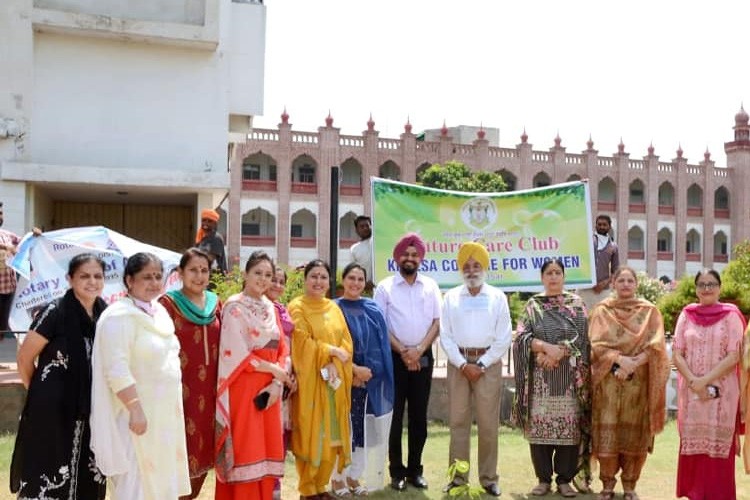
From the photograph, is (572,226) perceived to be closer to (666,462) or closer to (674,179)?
(666,462)

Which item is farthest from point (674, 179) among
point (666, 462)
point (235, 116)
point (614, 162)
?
point (666, 462)

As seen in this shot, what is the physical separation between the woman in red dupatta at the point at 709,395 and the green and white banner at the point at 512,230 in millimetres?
3203

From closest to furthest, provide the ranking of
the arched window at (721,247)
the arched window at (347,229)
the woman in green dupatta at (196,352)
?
the woman in green dupatta at (196,352), the arched window at (347,229), the arched window at (721,247)

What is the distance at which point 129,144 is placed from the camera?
1010 cm

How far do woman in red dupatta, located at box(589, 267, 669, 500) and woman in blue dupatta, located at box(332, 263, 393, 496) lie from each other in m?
1.38

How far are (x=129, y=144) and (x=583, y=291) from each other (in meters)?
5.58

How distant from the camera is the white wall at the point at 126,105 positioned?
984cm

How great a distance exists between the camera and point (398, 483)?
5.68m

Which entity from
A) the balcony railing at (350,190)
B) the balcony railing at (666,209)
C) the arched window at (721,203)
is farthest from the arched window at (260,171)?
the arched window at (721,203)

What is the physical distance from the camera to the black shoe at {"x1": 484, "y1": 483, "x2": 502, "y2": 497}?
18.1ft

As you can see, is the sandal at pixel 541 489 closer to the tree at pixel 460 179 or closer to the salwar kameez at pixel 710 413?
the salwar kameez at pixel 710 413

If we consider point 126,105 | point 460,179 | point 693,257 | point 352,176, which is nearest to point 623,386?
point 126,105

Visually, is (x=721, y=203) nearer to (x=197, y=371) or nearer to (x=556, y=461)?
(x=556, y=461)

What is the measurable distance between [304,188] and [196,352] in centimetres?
3304
